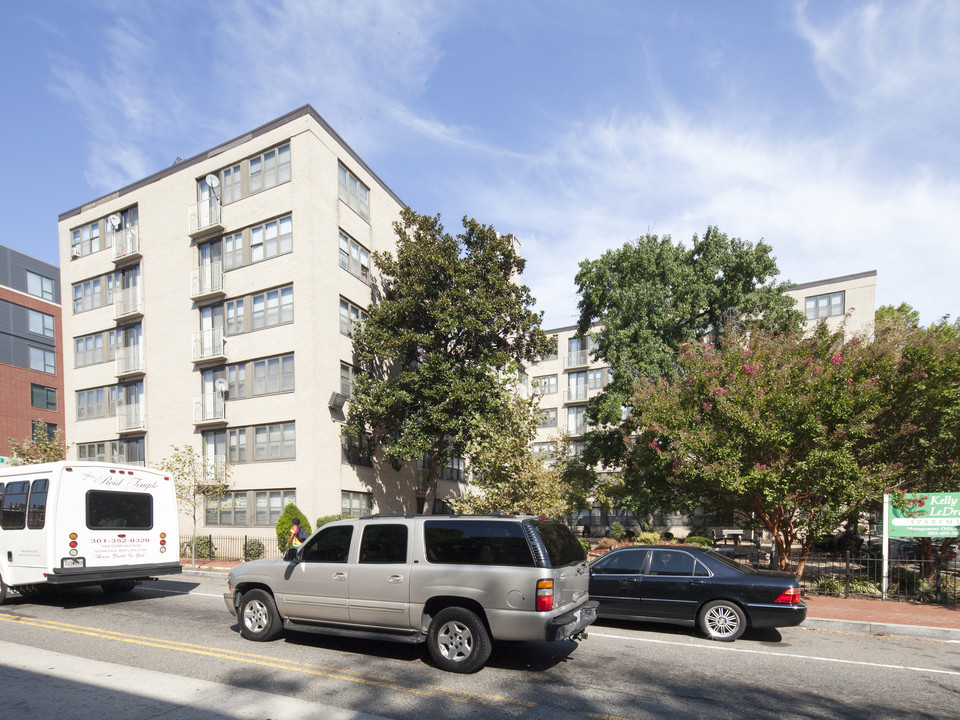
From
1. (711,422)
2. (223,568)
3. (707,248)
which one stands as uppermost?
(707,248)

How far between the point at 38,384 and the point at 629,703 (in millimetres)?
53586

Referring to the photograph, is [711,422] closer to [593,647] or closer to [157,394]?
[593,647]

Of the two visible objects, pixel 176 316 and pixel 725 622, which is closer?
pixel 725 622

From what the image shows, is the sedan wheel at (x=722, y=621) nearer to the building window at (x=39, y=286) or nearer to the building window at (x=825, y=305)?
the building window at (x=825, y=305)

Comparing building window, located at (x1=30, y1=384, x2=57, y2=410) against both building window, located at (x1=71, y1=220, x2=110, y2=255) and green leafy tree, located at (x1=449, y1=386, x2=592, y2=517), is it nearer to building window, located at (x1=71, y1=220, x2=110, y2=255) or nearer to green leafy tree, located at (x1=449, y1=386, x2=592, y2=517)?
building window, located at (x1=71, y1=220, x2=110, y2=255)

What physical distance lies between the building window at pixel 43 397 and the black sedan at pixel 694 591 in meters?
50.0

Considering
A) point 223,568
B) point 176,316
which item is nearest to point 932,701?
point 223,568

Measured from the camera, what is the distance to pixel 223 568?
784 inches

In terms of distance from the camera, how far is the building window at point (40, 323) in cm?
4769

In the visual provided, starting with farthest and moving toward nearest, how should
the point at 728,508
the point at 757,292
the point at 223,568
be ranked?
the point at 757,292 → the point at 223,568 → the point at 728,508

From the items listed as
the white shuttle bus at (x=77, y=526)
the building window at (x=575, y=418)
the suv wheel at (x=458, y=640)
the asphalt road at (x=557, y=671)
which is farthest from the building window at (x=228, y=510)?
the building window at (x=575, y=418)

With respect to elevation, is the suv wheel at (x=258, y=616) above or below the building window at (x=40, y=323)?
below

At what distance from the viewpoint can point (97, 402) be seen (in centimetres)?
2988

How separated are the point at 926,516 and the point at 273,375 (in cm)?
2129
